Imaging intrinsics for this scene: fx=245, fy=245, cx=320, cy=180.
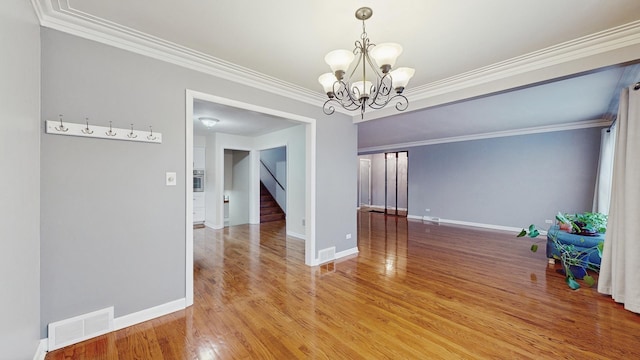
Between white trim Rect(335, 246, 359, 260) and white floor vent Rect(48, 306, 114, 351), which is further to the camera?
white trim Rect(335, 246, 359, 260)

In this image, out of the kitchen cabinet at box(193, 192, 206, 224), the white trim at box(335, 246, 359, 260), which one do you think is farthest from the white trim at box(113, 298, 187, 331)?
the kitchen cabinet at box(193, 192, 206, 224)

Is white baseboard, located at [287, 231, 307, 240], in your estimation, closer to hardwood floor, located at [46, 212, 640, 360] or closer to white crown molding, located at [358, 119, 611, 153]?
hardwood floor, located at [46, 212, 640, 360]

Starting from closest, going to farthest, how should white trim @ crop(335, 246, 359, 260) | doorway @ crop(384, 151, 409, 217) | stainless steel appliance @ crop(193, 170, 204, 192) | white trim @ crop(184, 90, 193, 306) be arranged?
white trim @ crop(184, 90, 193, 306) → white trim @ crop(335, 246, 359, 260) → stainless steel appliance @ crop(193, 170, 204, 192) → doorway @ crop(384, 151, 409, 217)

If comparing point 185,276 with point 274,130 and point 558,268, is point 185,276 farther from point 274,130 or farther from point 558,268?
point 558,268

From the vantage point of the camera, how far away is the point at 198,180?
698cm

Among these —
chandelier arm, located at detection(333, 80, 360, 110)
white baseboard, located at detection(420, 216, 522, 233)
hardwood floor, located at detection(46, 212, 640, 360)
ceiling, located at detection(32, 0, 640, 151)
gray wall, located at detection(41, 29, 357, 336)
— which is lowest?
hardwood floor, located at detection(46, 212, 640, 360)

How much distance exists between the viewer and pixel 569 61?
2.41m

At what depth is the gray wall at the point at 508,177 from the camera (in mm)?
5688

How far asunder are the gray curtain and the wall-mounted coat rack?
475 centimetres

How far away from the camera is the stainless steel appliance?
22.8 ft

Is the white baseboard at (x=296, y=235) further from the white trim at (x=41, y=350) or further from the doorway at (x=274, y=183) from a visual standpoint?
the white trim at (x=41, y=350)

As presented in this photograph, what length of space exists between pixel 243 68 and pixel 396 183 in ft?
25.7
